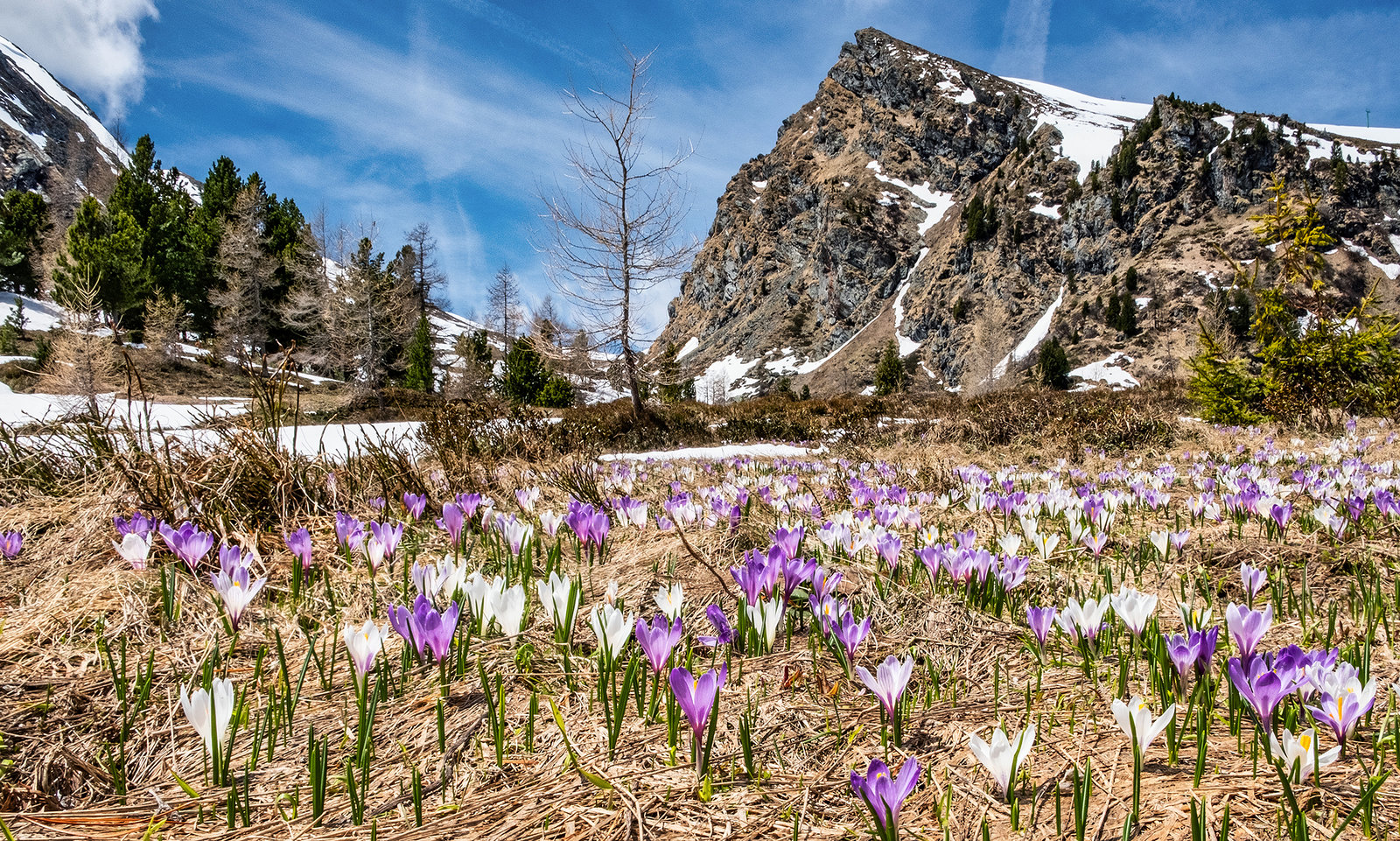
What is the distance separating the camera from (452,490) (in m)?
3.63

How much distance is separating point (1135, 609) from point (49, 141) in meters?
153

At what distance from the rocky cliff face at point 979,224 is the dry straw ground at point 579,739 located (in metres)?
16.1

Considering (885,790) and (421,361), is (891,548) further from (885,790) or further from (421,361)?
(421,361)

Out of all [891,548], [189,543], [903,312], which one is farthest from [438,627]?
[903,312]

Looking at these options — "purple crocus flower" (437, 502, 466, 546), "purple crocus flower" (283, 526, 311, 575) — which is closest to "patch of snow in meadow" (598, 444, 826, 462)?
"purple crocus flower" (437, 502, 466, 546)

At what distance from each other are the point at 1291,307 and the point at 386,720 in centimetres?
1242

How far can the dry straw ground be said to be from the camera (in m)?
0.99

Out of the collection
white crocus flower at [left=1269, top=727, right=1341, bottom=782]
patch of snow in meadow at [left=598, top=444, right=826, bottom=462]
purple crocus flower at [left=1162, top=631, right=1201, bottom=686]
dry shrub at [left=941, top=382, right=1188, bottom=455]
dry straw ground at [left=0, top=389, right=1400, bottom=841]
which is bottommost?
dry straw ground at [left=0, top=389, right=1400, bottom=841]

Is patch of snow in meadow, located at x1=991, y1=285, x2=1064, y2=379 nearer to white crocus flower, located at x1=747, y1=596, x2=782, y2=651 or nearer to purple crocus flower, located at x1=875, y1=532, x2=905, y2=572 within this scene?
purple crocus flower, located at x1=875, y1=532, x2=905, y2=572

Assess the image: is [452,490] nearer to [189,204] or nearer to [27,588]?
[27,588]

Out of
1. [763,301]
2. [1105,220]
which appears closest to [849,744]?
[1105,220]

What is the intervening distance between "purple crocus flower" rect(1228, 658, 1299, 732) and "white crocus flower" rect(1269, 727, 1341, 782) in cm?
4

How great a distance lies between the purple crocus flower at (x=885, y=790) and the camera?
847 mm

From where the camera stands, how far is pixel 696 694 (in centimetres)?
105
